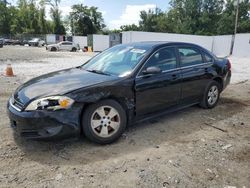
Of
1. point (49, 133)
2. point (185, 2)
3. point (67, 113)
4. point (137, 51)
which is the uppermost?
point (185, 2)

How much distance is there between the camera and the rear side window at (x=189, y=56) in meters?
5.21

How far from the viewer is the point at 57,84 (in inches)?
158

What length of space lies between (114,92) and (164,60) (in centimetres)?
136

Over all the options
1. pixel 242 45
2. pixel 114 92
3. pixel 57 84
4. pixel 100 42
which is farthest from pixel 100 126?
pixel 100 42

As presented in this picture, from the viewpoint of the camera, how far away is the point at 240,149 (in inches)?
160

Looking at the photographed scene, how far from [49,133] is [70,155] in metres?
0.43

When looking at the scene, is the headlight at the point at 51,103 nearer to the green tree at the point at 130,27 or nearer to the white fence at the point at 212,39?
the white fence at the point at 212,39

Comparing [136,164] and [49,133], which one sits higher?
[49,133]

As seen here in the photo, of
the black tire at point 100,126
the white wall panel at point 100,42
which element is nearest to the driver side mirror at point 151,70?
the black tire at point 100,126

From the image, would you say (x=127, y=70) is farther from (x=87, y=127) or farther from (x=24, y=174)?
(x=24, y=174)

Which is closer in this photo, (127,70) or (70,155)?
(70,155)

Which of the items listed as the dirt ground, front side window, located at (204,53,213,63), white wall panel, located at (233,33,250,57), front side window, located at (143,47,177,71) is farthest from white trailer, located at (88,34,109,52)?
the dirt ground

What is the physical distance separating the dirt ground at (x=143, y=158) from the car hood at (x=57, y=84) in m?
0.74

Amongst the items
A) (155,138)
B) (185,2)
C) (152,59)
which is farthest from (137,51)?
(185,2)
